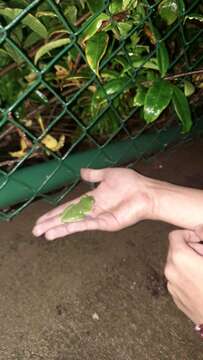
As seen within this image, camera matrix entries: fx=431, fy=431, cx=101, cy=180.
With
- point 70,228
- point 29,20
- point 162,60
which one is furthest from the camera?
point 70,228

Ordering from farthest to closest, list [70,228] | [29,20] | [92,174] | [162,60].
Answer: [92,174] → [70,228] → [162,60] → [29,20]

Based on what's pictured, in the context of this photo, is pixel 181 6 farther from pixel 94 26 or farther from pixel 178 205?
pixel 178 205

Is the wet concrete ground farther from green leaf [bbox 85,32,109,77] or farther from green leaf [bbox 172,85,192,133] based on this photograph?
green leaf [bbox 85,32,109,77]

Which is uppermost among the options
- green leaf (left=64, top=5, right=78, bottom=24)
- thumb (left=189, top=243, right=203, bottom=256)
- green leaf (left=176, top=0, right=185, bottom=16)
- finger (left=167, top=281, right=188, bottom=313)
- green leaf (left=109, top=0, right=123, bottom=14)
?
green leaf (left=64, top=5, right=78, bottom=24)

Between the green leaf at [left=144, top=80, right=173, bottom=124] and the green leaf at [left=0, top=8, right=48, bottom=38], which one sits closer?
the green leaf at [left=0, top=8, right=48, bottom=38]

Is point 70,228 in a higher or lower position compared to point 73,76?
lower

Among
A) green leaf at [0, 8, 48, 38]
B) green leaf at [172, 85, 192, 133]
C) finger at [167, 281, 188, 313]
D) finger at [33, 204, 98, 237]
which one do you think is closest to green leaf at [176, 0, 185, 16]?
green leaf at [172, 85, 192, 133]

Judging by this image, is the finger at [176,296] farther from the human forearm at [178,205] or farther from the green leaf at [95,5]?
the green leaf at [95,5]

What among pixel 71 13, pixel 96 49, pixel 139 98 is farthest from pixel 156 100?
pixel 71 13
